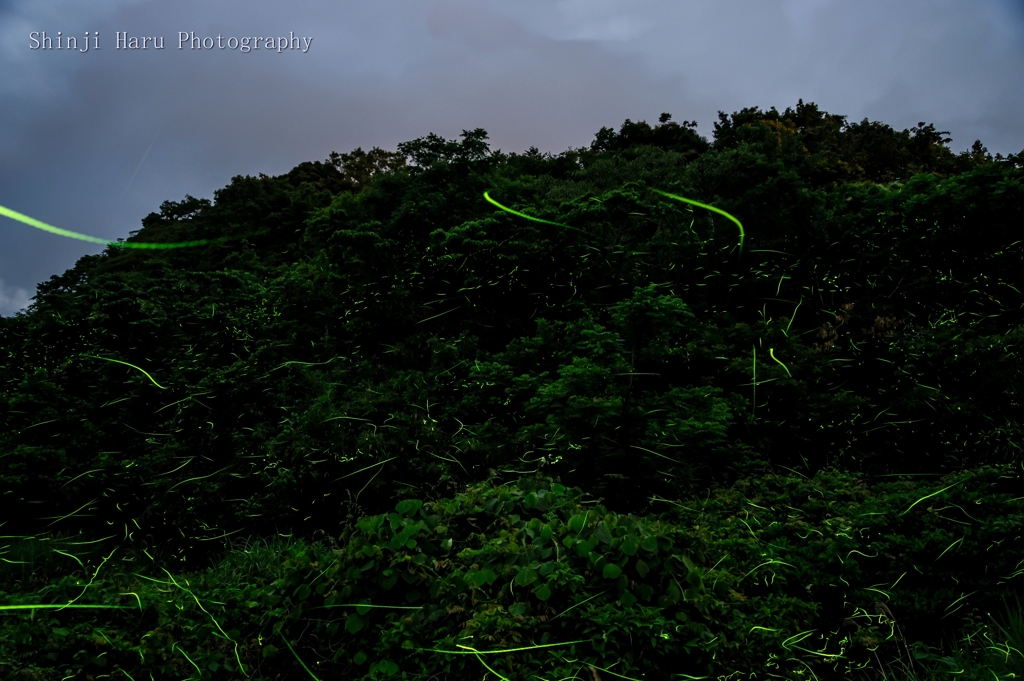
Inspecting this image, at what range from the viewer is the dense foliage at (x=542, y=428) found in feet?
13.3

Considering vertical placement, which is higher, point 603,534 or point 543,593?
point 603,534

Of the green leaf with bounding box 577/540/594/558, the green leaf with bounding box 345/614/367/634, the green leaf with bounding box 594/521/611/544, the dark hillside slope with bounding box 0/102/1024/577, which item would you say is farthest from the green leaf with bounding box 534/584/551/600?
the dark hillside slope with bounding box 0/102/1024/577

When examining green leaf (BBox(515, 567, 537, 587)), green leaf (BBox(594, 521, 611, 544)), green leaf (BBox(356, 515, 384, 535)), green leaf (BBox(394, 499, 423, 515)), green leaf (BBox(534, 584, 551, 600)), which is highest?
green leaf (BBox(394, 499, 423, 515))

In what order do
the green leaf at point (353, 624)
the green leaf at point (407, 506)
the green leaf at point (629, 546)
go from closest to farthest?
the green leaf at point (629, 546) < the green leaf at point (353, 624) < the green leaf at point (407, 506)

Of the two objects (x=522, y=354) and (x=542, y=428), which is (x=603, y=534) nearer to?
(x=542, y=428)

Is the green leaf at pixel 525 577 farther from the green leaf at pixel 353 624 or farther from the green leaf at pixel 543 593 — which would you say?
the green leaf at pixel 353 624

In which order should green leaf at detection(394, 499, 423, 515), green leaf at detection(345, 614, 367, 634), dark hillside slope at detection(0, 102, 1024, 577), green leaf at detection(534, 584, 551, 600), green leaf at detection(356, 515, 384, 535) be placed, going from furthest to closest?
dark hillside slope at detection(0, 102, 1024, 577) < green leaf at detection(394, 499, 423, 515) < green leaf at detection(356, 515, 384, 535) < green leaf at detection(345, 614, 367, 634) < green leaf at detection(534, 584, 551, 600)

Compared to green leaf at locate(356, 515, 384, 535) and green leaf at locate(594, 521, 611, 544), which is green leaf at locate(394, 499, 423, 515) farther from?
green leaf at locate(594, 521, 611, 544)

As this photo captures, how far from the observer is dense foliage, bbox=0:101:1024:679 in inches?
159

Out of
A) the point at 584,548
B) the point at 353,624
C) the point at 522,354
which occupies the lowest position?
the point at 353,624

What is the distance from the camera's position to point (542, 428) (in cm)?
694

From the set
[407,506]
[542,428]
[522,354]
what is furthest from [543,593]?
[522,354]

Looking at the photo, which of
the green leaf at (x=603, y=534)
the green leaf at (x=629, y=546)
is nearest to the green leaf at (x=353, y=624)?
the green leaf at (x=603, y=534)

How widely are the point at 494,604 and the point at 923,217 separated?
751 centimetres
